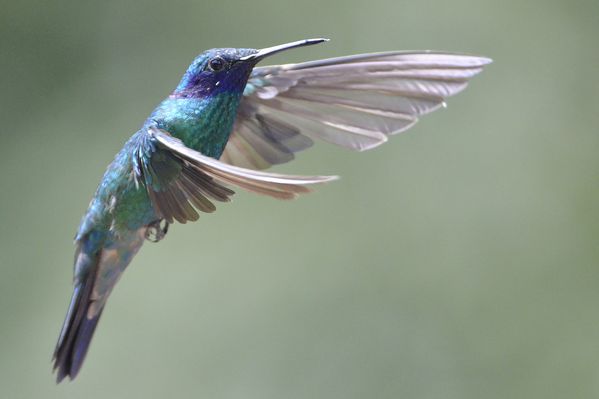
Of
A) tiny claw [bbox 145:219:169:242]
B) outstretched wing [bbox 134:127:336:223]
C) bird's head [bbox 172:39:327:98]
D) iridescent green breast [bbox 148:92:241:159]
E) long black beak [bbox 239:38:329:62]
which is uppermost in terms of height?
long black beak [bbox 239:38:329:62]

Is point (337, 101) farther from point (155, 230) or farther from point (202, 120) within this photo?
point (155, 230)

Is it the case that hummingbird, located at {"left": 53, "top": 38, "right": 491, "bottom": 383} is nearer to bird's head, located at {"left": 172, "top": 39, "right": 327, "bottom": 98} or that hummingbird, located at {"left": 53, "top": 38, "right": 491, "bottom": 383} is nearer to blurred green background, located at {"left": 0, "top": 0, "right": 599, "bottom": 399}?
bird's head, located at {"left": 172, "top": 39, "right": 327, "bottom": 98}

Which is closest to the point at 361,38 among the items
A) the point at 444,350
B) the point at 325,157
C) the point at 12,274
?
the point at 325,157

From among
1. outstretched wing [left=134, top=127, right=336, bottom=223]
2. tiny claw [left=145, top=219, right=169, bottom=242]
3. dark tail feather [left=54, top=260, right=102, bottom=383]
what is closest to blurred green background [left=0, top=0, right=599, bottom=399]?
dark tail feather [left=54, top=260, right=102, bottom=383]

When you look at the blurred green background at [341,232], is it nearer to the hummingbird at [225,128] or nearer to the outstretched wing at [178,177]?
the hummingbird at [225,128]

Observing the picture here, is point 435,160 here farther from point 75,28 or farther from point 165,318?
point 75,28

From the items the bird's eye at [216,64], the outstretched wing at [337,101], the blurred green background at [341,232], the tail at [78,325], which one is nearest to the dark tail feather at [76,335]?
the tail at [78,325]
